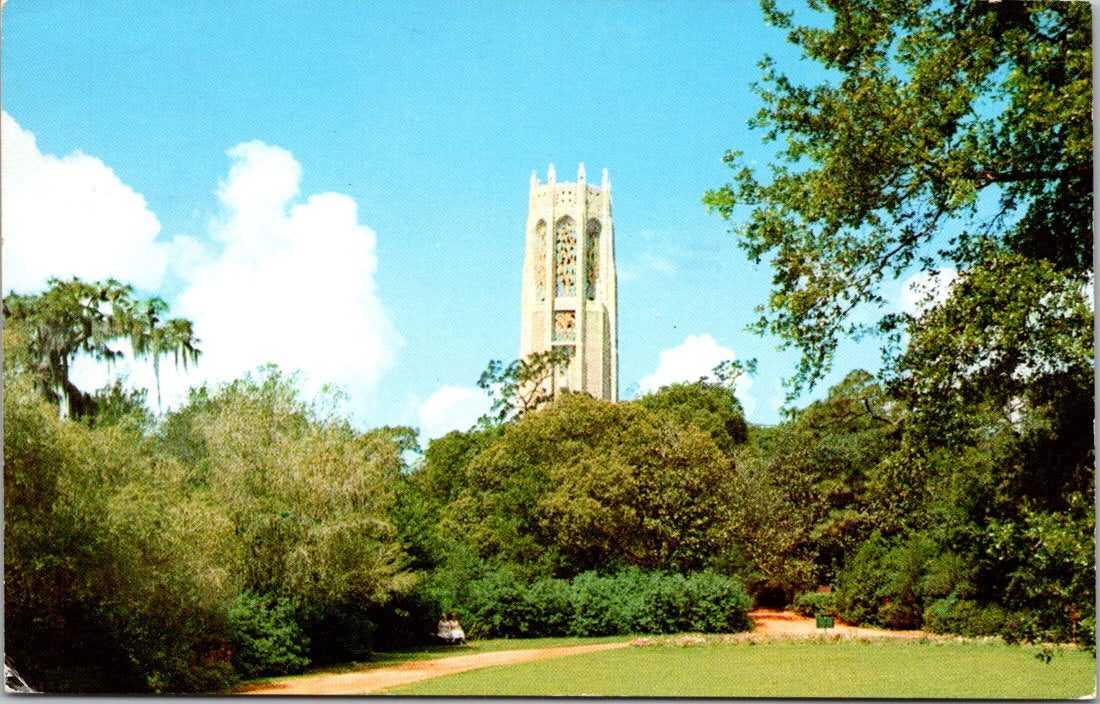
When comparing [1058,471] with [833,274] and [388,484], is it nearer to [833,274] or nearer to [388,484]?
[833,274]

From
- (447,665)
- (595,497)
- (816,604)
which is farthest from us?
(816,604)

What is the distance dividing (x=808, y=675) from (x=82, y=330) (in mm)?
6768

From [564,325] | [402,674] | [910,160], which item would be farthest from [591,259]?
[910,160]

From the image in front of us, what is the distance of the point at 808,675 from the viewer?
9.08 meters

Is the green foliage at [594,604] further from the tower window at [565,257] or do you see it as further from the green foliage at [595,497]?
the tower window at [565,257]

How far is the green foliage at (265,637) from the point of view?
9922 millimetres

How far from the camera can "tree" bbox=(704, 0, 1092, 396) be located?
7.71 meters

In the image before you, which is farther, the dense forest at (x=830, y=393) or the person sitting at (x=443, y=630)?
the person sitting at (x=443, y=630)

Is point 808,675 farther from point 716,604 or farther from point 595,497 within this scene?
point 595,497

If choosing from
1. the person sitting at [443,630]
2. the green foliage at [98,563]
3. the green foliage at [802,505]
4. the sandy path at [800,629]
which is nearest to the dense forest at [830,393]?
the green foliage at [98,563]

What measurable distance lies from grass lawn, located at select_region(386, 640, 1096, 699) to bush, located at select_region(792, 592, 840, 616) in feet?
20.8

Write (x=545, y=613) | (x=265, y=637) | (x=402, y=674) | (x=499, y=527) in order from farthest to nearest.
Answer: (x=499, y=527)
(x=545, y=613)
(x=402, y=674)
(x=265, y=637)

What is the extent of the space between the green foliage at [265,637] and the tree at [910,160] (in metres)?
5.52

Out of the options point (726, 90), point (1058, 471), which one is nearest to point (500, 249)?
point (726, 90)
